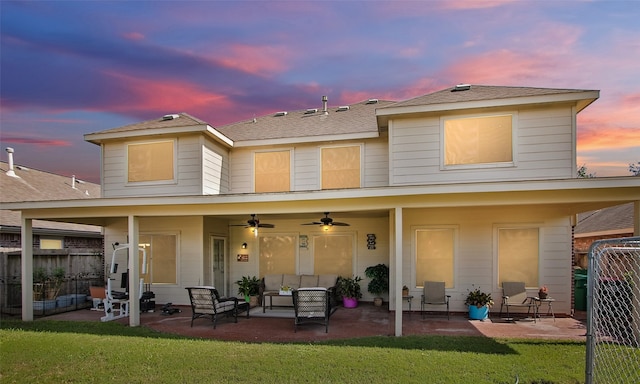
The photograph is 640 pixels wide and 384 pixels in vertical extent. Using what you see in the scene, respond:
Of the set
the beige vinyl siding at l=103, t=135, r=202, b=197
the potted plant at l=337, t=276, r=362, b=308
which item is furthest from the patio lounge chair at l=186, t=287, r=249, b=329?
the potted plant at l=337, t=276, r=362, b=308

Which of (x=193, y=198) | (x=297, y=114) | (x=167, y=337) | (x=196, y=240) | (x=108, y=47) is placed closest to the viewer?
(x=167, y=337)

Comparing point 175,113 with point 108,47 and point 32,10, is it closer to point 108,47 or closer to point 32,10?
point 108,47

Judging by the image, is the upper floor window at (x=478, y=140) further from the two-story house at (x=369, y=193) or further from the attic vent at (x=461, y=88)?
the attic vent at (x=461, y=88)

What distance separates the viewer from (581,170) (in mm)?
36062

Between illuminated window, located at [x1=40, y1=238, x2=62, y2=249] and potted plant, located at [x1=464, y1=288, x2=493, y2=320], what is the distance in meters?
14.6

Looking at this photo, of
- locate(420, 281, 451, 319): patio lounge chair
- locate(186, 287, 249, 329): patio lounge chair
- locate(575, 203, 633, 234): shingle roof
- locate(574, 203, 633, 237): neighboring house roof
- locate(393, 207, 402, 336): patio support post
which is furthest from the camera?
locate(575, 203, 633, 234): shingle roof

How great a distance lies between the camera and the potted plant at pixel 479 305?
31.0 feet

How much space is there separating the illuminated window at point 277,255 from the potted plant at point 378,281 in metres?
2.56

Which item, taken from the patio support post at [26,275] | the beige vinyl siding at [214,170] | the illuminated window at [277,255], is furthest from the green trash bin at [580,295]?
the patio support post at [26,275]

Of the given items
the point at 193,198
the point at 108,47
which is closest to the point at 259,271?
the point at 193,198

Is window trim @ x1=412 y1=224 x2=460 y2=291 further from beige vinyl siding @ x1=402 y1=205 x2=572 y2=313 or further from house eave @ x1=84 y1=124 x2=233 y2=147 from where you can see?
house eave @ x1=84 y1=124 x2=233 y2=147

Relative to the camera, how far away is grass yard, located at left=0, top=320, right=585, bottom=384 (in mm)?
5297

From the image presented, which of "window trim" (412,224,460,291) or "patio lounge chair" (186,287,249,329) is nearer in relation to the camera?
"patio lounge chair" (186,287,249,329)

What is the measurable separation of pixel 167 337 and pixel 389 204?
5.15m
